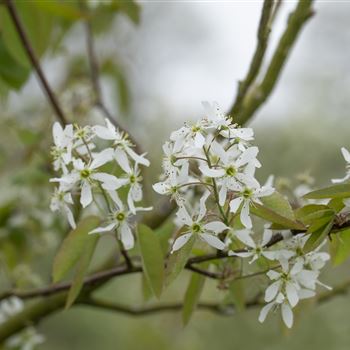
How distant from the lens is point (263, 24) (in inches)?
42.2

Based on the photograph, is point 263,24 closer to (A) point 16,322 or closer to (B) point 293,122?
(A) point 16,322

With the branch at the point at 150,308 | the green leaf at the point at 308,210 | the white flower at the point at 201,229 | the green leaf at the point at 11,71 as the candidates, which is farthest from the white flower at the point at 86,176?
the green leaf at the point at 11,71

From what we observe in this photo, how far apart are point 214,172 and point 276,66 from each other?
1.71ft

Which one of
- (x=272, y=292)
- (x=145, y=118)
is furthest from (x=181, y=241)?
(x=145, y=118)

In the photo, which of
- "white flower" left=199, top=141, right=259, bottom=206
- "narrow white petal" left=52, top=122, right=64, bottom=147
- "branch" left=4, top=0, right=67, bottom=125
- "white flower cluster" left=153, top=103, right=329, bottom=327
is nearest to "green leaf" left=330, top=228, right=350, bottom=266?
"white flower cluster" left=153, top=103, right=329, bottom=327

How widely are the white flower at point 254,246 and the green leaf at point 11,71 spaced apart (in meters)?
0.76

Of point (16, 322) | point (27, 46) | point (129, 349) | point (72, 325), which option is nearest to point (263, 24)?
point (27, 46)

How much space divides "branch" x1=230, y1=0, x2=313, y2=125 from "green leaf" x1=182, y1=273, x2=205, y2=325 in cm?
38

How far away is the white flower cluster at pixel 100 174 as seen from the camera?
2.94ft

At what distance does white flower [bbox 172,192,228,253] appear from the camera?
83 cm

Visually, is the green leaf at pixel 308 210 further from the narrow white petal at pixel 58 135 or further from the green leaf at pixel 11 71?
the green leaf at pixel 11 71

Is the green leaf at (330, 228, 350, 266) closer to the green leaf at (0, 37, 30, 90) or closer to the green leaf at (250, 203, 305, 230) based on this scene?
the green leaf at (250, 203, 305, 230)

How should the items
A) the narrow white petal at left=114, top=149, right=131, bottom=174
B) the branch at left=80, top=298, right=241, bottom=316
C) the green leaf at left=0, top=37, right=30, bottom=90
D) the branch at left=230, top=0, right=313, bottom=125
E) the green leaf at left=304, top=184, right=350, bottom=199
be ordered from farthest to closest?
the green leaf at left=0, top=37, right=30, bottom=90
the branch at left=80, top=298, right=241, bottom=316
the branch at left=230, top=0, right=313, bottom=125
the narrow white petal at left=114, top=149, right=131, bottom=174
the green leaf at left=304, top=184, right=350, bottom=199

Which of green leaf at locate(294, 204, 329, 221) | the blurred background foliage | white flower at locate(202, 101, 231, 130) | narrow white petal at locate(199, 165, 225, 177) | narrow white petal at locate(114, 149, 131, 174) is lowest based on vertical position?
the blurred background foliage
